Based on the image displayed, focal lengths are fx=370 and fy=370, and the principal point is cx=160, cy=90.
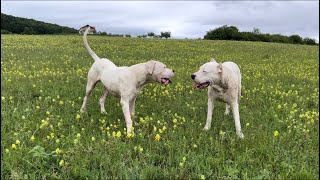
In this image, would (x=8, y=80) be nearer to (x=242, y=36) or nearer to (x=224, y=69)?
(x=224, y=69)

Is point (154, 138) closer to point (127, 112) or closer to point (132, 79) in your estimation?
point (127, 112)

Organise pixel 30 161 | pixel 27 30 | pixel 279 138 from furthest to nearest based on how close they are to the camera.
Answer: pixel 27 30 < pixel 279 138 < pixel 30 161

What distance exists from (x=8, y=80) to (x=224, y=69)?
7.31 m

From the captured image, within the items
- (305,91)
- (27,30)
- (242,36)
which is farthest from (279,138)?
(242,36)

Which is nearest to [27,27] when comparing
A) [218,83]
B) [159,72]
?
[159,72]

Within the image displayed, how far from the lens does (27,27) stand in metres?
58.4

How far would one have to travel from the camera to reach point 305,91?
41.0 ft

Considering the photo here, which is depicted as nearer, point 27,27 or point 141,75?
point 141,75

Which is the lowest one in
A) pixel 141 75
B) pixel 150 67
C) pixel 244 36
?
pixel 141 75

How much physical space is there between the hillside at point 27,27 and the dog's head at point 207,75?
4847cm

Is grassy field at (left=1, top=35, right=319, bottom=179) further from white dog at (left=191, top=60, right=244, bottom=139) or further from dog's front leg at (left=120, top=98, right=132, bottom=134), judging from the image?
white dog at (left=191, top=60, right=244, bottom=139)

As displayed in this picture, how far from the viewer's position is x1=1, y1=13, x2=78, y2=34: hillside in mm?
54819

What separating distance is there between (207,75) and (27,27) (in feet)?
185

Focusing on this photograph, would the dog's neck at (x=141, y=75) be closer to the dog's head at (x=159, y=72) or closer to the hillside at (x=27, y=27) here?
the dog's head at (x=159, y=72)
